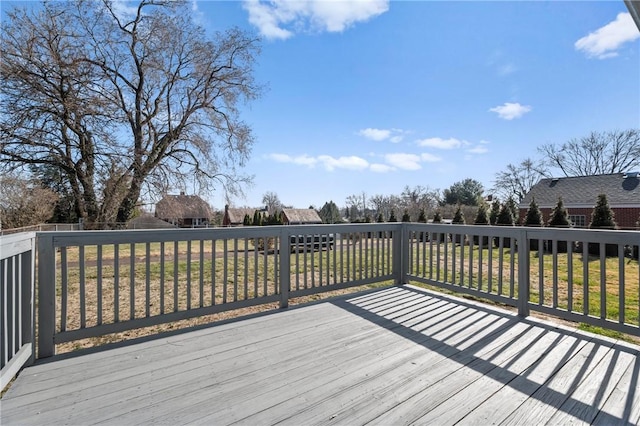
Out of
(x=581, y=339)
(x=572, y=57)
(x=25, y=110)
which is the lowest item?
(x=581, y=339)

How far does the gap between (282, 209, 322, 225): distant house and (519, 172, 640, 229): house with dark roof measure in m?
18.6

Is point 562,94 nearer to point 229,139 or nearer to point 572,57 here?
point 572,57

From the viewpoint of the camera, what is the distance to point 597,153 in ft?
73.5

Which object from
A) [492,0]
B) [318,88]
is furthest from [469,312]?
[318,88]

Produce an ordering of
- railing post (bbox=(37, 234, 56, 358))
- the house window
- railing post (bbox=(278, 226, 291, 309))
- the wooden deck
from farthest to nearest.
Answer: the house window, railing post (bbox=(278, 226, 291, 309)), railing post (bbox=(37, 234, 56, 358)), the wooden deck

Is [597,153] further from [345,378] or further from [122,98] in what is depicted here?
[122,98]

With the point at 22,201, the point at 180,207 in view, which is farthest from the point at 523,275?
the point at 22,201

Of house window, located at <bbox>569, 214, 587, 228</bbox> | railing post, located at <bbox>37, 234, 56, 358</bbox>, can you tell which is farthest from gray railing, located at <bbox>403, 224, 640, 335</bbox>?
house window, located at <bbox>569, 214, 587, 228</bbox>

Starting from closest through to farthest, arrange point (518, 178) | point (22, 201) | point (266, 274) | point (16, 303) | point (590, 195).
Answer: point (16, 303), point (266, 274), point (22, 201), point (590, 195), point (518, 178)

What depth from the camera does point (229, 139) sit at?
13.3 metres

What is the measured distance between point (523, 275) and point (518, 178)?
91.8 ft

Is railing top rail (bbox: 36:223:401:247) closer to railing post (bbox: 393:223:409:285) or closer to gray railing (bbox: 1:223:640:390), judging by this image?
gray railing (bbox: 1:223:640:390)

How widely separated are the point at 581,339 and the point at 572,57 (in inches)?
395

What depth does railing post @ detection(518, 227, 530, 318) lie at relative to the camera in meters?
2.86
